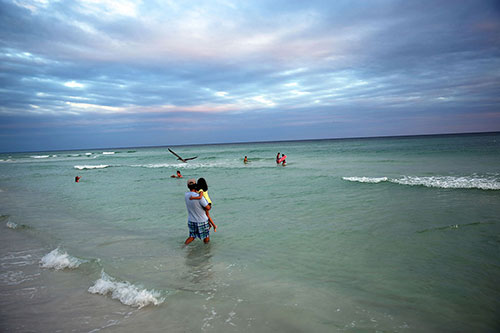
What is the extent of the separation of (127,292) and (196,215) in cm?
245

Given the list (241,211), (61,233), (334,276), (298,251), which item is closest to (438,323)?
(334,276)

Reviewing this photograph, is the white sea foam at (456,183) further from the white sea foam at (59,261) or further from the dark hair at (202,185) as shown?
the white sea foam at (59,261)

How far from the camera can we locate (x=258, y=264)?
5.38m

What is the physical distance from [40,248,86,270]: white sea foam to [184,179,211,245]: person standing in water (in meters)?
2.38

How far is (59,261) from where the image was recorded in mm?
5535

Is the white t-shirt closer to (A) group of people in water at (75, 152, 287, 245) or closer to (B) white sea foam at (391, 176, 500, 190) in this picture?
(A) group of people in water at (75, 152, 287, 245)

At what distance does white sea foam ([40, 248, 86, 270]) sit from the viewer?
5.45 m

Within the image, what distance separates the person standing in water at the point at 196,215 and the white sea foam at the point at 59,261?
238cm

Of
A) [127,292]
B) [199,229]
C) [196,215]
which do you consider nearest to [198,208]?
[196,215]

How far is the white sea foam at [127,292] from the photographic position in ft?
13.3

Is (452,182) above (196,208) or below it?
below

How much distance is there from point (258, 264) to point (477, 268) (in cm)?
414

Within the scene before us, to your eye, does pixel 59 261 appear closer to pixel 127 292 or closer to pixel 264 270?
pixel 127 292

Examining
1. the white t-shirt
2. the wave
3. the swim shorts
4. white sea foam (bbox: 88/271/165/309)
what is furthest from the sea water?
the wave
